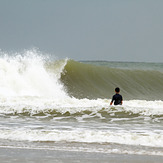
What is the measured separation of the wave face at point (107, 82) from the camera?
19.8 metres

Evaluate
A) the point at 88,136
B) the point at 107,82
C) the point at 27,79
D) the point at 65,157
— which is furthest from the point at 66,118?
the point at 107,82

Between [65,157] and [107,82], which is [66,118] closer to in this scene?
[65,157]

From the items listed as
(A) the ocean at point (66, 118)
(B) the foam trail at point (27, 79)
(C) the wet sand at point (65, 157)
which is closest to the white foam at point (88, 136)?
(A) the ocean at point (66, 118)

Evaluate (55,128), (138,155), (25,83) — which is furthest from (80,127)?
(25,83)

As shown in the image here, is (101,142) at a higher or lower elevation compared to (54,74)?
lower

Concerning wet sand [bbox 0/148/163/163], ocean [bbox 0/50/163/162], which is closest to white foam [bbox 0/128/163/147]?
ocean [bbox 0/50/163/162]

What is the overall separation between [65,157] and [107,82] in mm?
17335

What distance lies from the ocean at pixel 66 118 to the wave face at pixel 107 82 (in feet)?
0.37

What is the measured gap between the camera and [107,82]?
22.4 m

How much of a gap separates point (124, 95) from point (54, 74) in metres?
4.16

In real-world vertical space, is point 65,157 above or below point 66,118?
below

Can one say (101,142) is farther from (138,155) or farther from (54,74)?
(54,74)

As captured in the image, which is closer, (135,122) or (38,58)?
(135,122)

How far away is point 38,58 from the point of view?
67.7 ft
